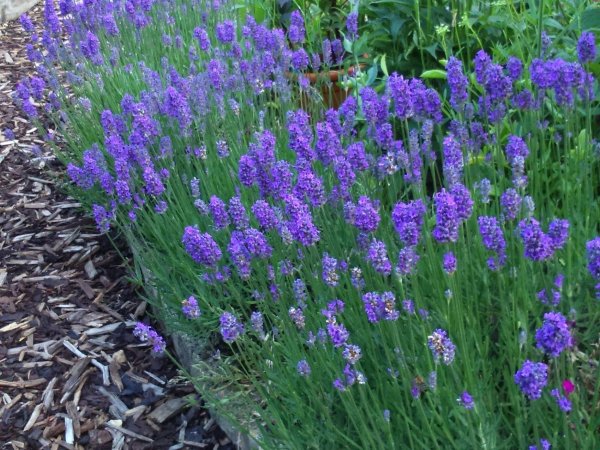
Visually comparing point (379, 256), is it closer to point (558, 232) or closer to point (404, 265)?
point (404, 265)

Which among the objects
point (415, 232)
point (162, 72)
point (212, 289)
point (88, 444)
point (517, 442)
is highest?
point (415, 232)

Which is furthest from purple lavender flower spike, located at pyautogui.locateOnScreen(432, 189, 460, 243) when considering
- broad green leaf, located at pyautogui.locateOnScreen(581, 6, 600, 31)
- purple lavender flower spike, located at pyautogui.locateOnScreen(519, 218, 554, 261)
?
broad green leaf, located at pyautogui.locateOnScreen(581, 6, 600, 31)

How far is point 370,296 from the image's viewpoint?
1.49 meters

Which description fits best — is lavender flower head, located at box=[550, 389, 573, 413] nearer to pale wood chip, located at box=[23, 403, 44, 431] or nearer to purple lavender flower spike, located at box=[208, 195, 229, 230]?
purple lavender flower spike, located at box=[208, 195, 229, 230]

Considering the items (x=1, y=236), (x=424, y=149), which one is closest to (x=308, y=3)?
(x=1, y=236)

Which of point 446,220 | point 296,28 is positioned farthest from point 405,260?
point 296,28

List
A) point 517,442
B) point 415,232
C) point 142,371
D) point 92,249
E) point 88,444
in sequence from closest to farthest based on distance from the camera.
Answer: point 415,232 → point 517,442 → point 88,444 → point 142,371 → point 92,249

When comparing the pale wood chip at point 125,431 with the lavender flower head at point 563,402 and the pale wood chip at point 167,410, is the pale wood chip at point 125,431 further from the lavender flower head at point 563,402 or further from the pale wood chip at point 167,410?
the lavender flower head at point 563,402

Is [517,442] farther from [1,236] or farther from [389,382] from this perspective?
[1,236]

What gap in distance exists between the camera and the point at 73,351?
Answer: 3.25 m

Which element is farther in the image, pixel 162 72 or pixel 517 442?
pixel 162 72

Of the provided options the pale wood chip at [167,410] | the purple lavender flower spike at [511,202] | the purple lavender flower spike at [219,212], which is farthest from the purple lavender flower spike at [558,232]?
the pale wood chip at [167,410]

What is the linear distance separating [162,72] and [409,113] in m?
2.45

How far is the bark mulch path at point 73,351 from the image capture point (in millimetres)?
2807
